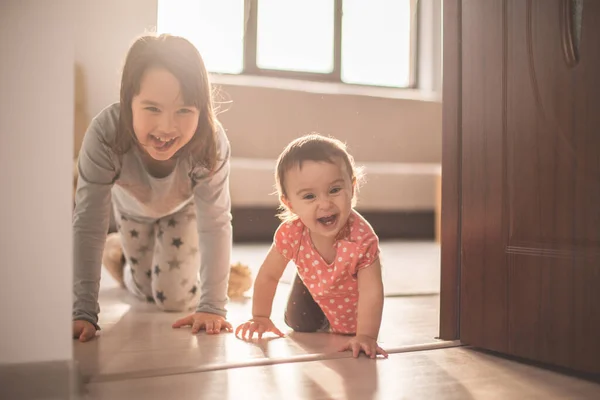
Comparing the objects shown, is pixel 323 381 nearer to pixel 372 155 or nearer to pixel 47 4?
pixel 47 4

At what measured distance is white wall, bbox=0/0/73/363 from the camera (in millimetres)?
595

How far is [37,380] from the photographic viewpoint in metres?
0.61

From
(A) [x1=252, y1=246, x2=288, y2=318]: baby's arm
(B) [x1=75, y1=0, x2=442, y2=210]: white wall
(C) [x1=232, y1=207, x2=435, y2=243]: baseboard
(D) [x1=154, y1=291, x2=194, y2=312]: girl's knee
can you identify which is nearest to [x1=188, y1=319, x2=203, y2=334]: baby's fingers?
(A) [x1=252, y1=246, x2=288, y2=318]: baby's arm

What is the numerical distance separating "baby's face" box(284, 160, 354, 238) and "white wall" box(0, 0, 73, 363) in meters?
0.43

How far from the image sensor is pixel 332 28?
212cm

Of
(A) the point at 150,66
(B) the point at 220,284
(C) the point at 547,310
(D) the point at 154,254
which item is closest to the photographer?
(C) the point at 547,310

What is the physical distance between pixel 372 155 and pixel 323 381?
1.26m

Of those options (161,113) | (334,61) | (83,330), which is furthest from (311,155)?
(334,61)

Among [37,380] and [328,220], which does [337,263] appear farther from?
[37,380]

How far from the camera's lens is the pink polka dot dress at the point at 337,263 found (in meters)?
0.99

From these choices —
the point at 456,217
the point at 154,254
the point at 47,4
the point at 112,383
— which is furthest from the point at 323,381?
the point at 154,254

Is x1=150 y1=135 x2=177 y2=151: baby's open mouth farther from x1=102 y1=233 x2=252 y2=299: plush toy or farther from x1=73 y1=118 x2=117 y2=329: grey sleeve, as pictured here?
x1=102 y1=233 x2=252 y2=299: plush toy

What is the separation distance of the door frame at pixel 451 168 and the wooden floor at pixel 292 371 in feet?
0.22

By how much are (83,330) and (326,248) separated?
1.42 ft
